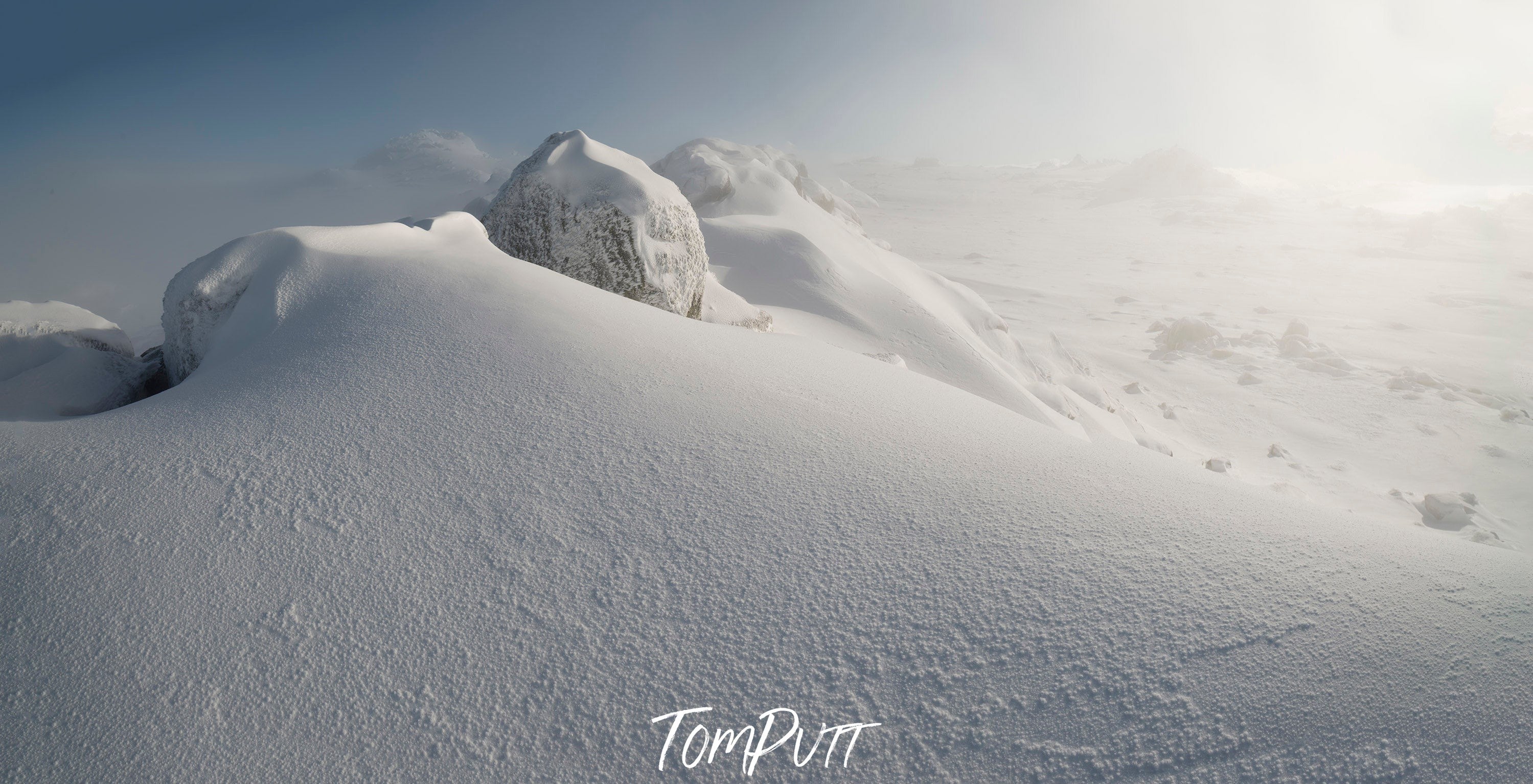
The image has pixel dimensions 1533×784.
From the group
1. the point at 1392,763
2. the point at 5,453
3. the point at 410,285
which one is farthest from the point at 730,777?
the point at 410,285

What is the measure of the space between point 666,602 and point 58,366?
3.29m

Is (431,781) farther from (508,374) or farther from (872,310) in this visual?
(872,310)

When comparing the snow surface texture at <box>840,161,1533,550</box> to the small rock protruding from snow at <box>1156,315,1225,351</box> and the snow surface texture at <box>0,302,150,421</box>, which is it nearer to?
the small rock protruding from snow at <box>1156,315,1225,351</box>

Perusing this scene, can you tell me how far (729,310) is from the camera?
532cm

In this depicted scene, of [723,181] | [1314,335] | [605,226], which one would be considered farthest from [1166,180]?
[605,226]

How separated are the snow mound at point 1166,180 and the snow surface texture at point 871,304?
3209cm

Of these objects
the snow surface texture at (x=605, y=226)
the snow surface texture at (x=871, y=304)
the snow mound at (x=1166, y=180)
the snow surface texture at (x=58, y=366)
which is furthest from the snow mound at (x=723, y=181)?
the snow mound at (x=1166, y=180)

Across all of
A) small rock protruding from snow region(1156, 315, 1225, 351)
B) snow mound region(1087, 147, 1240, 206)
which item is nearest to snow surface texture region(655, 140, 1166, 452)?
small rock protruding from snow region(1156, 315, 1225, 351)

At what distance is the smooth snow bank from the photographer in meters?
1.15

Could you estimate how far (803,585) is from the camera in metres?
1.47

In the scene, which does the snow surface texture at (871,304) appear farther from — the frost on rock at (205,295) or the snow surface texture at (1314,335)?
the frost on rock at (205,295)

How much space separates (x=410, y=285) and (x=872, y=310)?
4.40 meters

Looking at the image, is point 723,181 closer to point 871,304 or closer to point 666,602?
point 871,304

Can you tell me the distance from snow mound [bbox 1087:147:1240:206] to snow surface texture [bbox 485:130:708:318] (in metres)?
36.6
